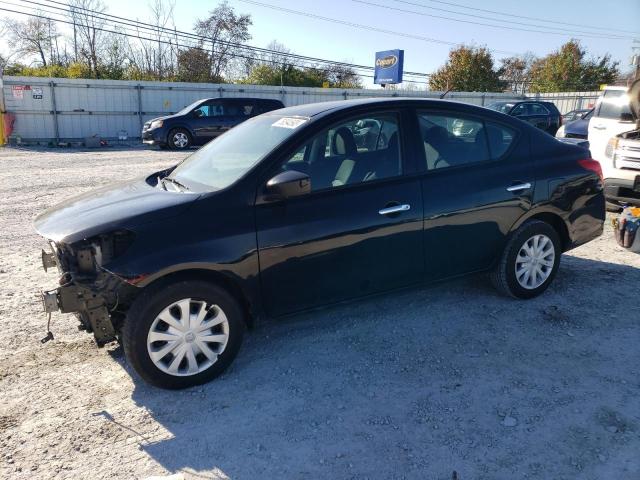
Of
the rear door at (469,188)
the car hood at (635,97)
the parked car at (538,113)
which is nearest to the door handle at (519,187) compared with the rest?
the rear door at (469,188)

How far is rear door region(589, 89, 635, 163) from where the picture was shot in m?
7.72

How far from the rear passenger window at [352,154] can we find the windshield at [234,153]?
20 centimetres

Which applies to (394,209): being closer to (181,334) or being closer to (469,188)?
(469,188)

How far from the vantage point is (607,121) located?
26.9 ft

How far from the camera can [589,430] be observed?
279cm

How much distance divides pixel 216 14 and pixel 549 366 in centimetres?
4352

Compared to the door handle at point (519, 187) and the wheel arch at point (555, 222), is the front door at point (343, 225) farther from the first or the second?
the wheel arch at point (555, 222)

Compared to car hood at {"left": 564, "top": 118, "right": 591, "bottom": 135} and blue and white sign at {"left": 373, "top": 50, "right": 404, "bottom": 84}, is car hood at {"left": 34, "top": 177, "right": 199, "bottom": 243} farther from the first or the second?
blue and white sign at {"left": 373, "top": 50, "right": 404, "bottom": 84}

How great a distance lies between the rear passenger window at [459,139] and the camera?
3965mm

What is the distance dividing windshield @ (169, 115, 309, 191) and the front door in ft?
0.81

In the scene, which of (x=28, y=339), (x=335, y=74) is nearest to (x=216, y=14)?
(x=335, y=74)

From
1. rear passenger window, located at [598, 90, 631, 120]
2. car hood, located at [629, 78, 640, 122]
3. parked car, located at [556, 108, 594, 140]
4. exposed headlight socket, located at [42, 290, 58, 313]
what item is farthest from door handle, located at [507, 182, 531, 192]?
parked car, located at [556, 108, 594, 140]

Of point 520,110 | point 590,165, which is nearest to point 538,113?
point 520,110

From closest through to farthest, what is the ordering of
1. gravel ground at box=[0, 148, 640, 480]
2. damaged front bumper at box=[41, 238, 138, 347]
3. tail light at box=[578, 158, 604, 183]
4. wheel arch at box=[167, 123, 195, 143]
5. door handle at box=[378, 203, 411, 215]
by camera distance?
gravel ground at box=[0, 148, 640, 480] → damaged front bumper at box=[41, 238, 138, 347] → door handle at box=[378, 203, 411, 215] → tail light at box=[578, 158, 604, 183] → wheel arch at box=[167, 123, 195, 143]
